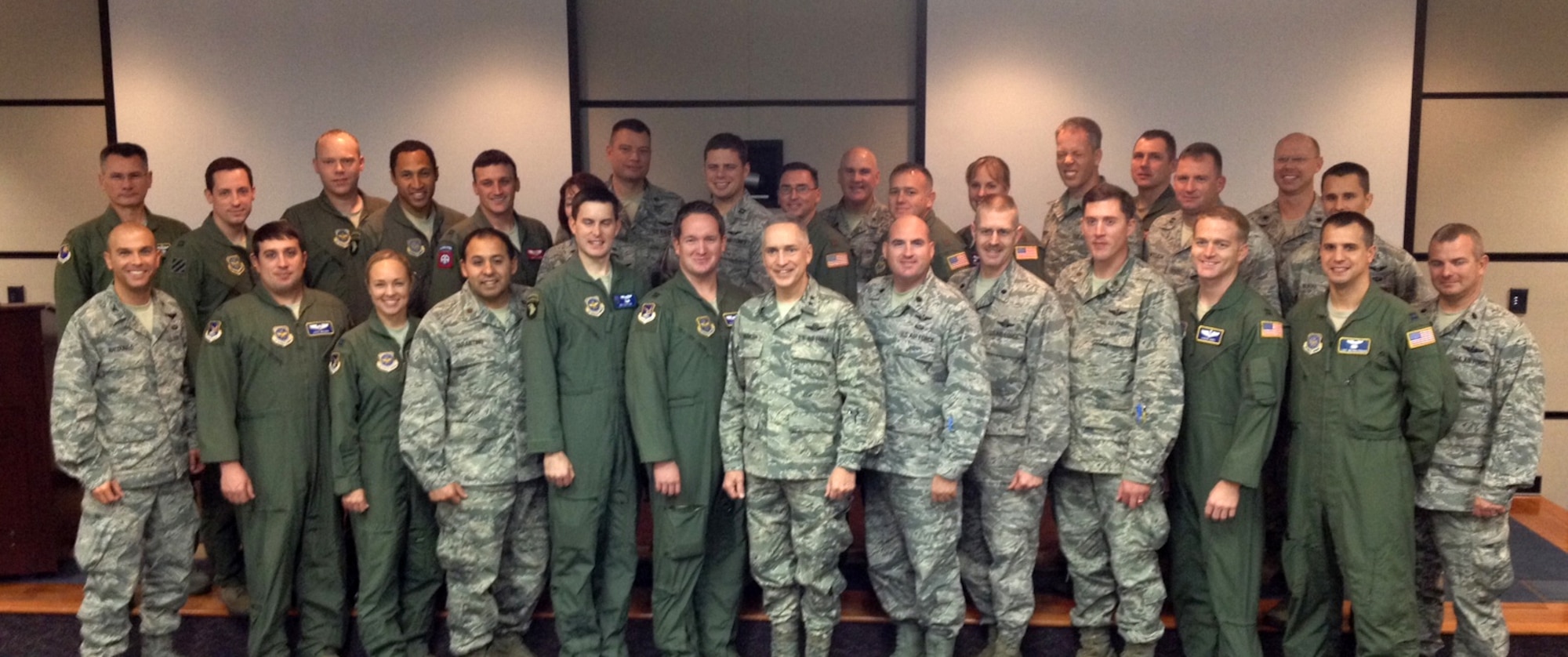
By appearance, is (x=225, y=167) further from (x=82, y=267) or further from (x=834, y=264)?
(x=834, y=264)

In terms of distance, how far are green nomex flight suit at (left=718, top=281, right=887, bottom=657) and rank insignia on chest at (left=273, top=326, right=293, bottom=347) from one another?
57.6 inches

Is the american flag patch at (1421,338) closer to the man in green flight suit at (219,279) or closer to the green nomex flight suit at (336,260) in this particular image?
the green nomex flight suit at (336,260)

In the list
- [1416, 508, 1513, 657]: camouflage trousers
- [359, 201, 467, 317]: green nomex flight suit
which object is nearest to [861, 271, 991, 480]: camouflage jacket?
[1416, 508, 1513, 657]: camouflage trousers

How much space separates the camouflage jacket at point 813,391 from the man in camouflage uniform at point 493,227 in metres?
1.19

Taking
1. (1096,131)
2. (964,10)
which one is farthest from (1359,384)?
(964,10)

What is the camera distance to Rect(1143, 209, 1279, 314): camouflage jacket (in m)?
3.98

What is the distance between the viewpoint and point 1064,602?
13.3 ft

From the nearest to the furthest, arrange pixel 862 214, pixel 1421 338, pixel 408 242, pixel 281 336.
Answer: pixel 1421 338, pixel 281 336, pixel 408 242, pixel 862 214

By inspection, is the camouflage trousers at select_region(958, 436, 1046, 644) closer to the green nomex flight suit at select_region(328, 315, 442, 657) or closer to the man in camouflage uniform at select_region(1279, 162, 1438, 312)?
the man in camouflage uniform at select_region(1279, 162, 1438, 312)

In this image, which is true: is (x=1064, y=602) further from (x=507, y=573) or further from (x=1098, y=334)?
(x=507, y=573)

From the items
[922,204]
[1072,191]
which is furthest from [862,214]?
[1072,191]

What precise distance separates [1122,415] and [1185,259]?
0.81 metres

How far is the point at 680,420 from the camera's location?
3701 millimetres

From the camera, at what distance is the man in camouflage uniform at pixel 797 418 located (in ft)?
11.6
